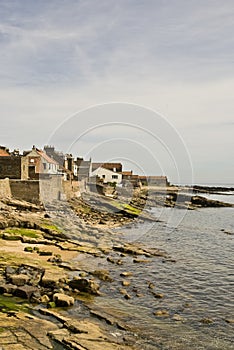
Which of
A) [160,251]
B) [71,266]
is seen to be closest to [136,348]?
[71,266]

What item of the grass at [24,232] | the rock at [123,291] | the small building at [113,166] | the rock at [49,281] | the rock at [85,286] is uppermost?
the small building at [113,166]

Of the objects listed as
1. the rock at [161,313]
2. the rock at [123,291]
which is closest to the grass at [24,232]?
the rock at [123,291]

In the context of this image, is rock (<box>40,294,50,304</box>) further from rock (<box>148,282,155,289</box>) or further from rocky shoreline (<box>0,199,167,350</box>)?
rock (<box>148,282,155,289</box>)

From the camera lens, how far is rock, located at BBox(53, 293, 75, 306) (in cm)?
1714

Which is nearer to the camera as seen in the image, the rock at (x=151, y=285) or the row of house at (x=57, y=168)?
the rock at (x=151, y=285)

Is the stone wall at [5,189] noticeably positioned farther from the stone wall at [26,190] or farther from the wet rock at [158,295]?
the wet rock at [158,295]

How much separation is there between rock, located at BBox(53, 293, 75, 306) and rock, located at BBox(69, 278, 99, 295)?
203 cm

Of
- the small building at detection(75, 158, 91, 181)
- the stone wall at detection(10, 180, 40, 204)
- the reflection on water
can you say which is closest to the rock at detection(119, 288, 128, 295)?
the reflection on water

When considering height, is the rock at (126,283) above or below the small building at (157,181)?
below

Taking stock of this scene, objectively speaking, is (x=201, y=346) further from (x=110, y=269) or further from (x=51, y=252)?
(x=51, y=252)

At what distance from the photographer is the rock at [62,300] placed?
1714cm

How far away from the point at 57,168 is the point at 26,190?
30.0m

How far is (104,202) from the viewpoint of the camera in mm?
61688

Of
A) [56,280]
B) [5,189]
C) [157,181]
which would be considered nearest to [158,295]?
[56,280]
